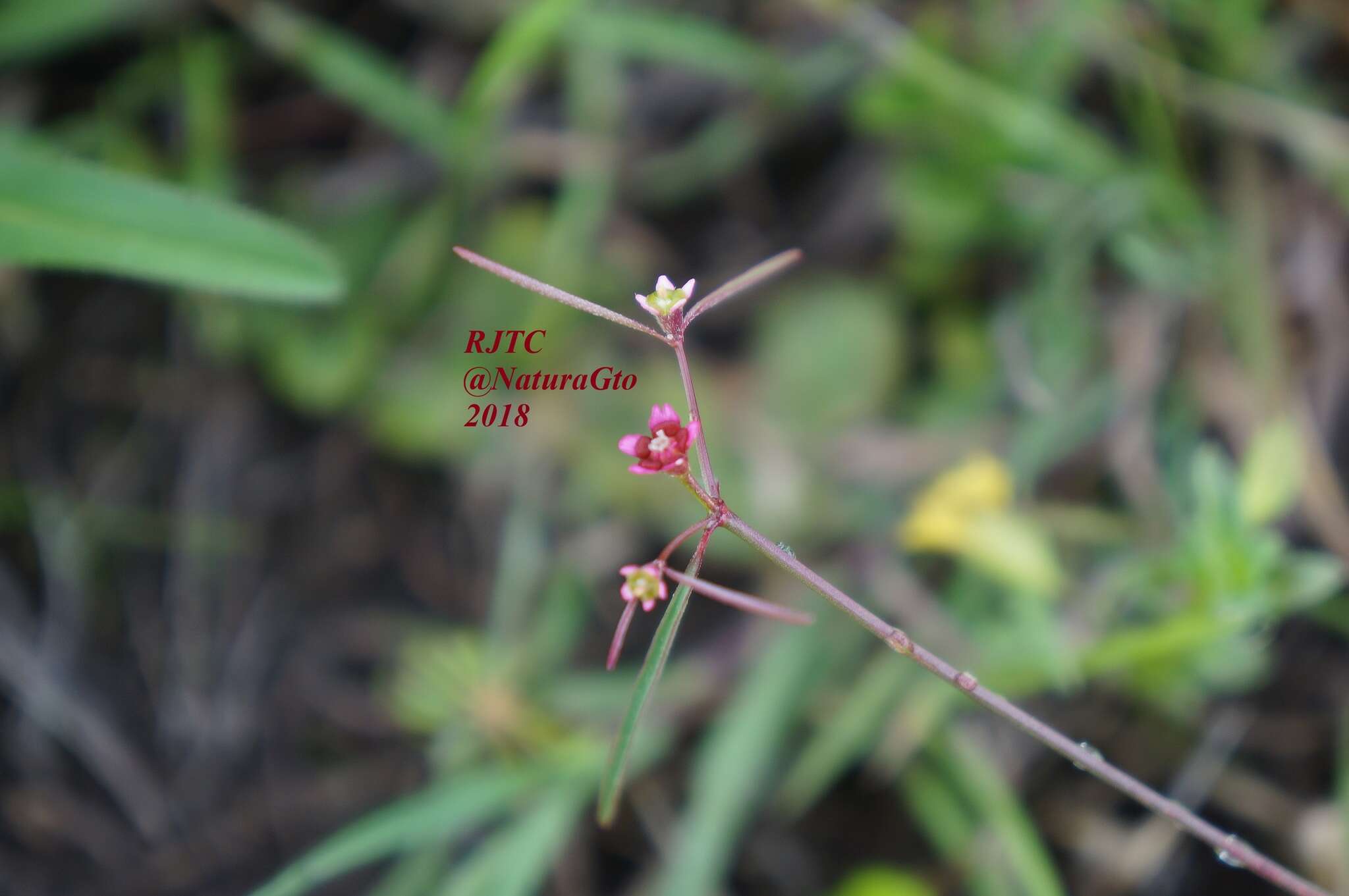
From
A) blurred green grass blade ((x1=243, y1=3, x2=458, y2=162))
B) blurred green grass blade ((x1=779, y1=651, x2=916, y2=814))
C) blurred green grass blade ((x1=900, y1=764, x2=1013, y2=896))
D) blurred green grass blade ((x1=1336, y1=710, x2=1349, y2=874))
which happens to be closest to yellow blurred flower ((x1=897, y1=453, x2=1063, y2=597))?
blurred green grass blade ((x1=779, y1=651, x2=916, y2=814))

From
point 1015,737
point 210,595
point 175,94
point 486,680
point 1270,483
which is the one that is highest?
point 1270,483

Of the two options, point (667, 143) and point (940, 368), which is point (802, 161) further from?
point (940, 368)

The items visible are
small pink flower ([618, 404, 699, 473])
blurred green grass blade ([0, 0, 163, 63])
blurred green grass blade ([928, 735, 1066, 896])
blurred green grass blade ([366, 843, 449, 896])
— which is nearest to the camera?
small pink flower ([618, 404, 699, 473])

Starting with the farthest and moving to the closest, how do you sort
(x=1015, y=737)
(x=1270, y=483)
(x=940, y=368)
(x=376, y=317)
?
1. (x=376, y=317)
2. (x=940, y=368)
3. (x=1015, y=737)
4. (x=1270, y=483)

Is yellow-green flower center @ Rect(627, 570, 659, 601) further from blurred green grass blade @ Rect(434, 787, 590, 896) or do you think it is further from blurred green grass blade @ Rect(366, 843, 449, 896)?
blurred green grass blade @ Rect(366, 843, 449, 896)

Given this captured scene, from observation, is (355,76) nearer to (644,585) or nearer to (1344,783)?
(644,585)

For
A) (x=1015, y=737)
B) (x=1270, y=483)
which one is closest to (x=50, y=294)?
(x=1015, y=737)

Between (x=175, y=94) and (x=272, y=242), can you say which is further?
(x=175, y=94)

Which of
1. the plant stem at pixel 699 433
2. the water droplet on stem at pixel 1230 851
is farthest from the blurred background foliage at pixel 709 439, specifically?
the plant stem at pixel 699 433
